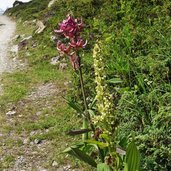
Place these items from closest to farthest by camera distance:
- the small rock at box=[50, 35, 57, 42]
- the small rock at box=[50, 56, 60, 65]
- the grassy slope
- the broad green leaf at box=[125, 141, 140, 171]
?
the broad green leaf at box=[125, 141, 140, 171] → the grassy slope → the small rock at box=[50, 56, 60, 65] → the small rock at box=[50, 35, 57, 42]

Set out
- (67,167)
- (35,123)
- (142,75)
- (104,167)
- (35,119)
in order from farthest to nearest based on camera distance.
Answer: (35,119), (35,123), (142,75), (67,167), (104,167)

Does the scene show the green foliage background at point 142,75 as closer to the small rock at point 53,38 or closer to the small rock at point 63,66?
the small rock at point 63,66

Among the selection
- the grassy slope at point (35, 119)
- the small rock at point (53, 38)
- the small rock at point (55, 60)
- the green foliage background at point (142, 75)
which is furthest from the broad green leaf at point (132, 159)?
the small rock at point (53, 38)

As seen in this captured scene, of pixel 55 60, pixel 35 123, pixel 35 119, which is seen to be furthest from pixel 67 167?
pixel 55 60

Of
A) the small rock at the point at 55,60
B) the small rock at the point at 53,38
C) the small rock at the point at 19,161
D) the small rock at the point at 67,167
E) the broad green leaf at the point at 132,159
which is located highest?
the broad green leaf at the point at 132,159

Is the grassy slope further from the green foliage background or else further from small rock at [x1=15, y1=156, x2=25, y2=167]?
the green foliage background

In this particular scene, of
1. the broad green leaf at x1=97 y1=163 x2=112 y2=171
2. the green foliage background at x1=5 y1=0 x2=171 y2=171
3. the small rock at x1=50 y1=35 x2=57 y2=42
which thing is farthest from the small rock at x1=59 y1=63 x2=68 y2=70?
the broad green leaf at x1=97 y1=163 x2=112 y2=171

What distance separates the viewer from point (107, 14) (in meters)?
16.5

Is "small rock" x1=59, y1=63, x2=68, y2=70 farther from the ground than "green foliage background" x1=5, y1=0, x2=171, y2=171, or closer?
closer

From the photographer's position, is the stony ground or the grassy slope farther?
the grassy slope

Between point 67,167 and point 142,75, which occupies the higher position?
point 142,75

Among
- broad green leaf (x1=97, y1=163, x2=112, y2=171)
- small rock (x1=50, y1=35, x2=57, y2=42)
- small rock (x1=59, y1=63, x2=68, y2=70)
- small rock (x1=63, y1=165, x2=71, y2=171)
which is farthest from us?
small rock (x1=50, y1=35, x2=57, y2=42)

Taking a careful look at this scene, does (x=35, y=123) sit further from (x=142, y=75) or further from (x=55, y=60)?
(x=55, y=60)

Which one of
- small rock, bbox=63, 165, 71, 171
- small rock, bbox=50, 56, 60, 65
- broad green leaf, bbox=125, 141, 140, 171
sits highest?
broad green leaf, bbox=125, 141, 140, 171
